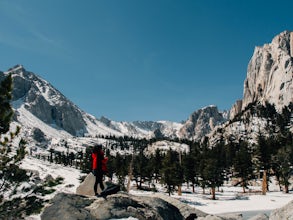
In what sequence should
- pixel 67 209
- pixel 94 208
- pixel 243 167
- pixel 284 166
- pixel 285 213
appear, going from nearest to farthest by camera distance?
pixel 285 213
pixel 67 209
pixel 94 208
pixel 284 166
pixel 243 167

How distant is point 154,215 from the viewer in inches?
648

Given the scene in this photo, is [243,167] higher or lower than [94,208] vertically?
higher

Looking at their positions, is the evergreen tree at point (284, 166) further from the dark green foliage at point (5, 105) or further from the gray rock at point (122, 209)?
the dark green foliage at point (5, 105)

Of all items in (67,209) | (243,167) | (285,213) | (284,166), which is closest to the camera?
(285,213)

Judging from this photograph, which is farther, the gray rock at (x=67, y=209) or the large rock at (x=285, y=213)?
the gray rock at (x=67, y=209)

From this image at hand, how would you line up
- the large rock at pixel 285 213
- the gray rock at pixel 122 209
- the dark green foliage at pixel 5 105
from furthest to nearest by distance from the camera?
the dark green foliage at pixel 5 105 < the gray rock at pixel 122 209 < the large rock at pixel 285 213

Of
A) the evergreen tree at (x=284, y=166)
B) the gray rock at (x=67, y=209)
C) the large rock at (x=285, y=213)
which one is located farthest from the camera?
the evergreen tree at (x=284, y=166)

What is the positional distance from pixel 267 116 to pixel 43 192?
193m

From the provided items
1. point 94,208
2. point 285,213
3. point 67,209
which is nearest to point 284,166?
point 285,213

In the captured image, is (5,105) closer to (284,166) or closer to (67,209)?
(67,209)

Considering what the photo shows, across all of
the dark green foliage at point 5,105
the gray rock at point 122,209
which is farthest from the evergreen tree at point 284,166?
the dark green foliage at point 5,105

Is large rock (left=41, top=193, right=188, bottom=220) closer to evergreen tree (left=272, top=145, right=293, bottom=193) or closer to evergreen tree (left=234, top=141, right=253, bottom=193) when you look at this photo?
evergreen tree (left=272, top=145, right=293, bottom=193)

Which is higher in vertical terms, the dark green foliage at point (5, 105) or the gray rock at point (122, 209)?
the dark green foliage at point (5, 105)

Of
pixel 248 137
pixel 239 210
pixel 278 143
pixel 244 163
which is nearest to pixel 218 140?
pixel 248 137
